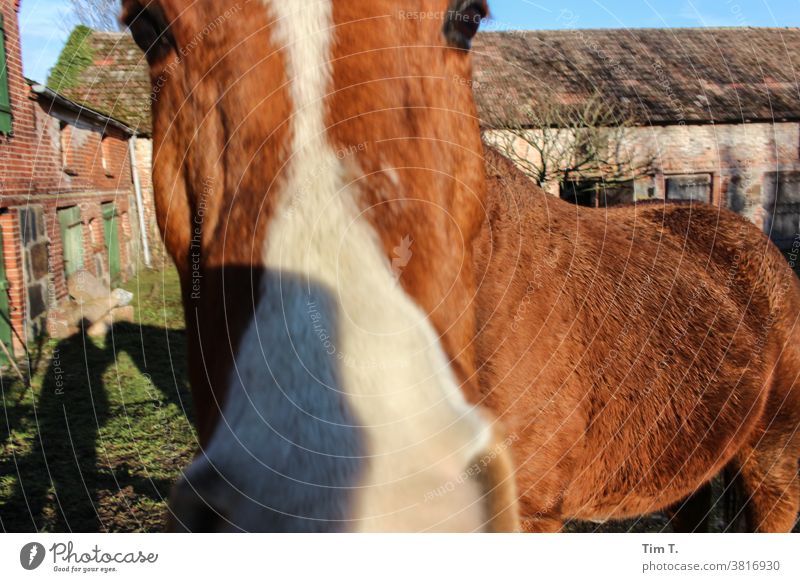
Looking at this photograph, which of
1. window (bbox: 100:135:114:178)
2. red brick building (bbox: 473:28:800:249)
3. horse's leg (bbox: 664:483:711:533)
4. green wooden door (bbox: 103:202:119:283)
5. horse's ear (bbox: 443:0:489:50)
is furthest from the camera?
green wooden door (bbox: 103:202:119:283)

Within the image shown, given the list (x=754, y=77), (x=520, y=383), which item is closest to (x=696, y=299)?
(x=520, y=383)

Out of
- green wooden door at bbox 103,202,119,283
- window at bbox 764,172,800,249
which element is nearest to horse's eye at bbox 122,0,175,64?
green wooden door at bbox 103,202,119,283

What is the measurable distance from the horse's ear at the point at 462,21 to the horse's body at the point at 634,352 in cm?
53

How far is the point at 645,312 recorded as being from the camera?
6.27ft

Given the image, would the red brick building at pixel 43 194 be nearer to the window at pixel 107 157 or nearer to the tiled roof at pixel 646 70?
the window at pixel 107 157

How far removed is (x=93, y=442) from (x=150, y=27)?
176 inches

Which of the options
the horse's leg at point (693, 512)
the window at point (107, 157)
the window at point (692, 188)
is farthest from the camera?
the window at point (692, 188)

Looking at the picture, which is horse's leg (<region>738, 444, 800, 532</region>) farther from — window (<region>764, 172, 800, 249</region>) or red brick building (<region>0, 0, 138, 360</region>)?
window (<region>764, 172, 800, 249</region>)

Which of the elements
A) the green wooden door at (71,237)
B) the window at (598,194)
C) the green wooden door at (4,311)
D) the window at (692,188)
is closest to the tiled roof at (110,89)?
the green wooden door at (71,237)

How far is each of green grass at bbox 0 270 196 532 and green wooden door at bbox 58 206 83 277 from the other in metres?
1.63

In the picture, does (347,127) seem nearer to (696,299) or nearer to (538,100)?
(696,299)

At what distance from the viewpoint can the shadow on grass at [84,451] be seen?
3.63m

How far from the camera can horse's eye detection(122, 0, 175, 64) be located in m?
0.98

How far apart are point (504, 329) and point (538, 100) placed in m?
5.10
